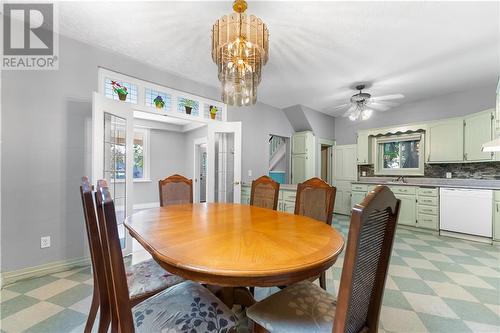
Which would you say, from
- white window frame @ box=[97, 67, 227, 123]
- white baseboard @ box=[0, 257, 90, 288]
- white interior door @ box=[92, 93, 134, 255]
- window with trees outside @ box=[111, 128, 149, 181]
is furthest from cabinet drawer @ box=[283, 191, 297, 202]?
window with trees outside @ box=[111, 128, 149, 181]

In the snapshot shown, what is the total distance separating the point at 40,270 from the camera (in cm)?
228

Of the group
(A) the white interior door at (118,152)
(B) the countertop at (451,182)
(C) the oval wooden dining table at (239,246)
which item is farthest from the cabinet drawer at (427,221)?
(A) the white interior door at (118,152)

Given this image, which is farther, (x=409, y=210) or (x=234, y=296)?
(x=409, y=210)

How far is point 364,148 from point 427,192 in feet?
5.34

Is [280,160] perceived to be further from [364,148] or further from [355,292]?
[355,292]

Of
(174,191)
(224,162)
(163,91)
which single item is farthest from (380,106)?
(174,191)

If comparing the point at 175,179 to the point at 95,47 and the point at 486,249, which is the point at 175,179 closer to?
the point at 95,47

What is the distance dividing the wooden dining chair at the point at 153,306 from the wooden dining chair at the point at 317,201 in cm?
112

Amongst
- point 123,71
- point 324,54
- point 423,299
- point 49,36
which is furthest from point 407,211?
point 49,36

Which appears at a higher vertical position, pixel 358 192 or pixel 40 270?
pixel 358 192

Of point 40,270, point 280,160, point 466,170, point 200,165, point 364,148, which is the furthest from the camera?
point 280,160

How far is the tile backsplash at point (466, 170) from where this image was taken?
3.83m

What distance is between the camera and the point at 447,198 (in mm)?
3762

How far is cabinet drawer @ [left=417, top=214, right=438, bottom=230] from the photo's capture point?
388 centimetres
